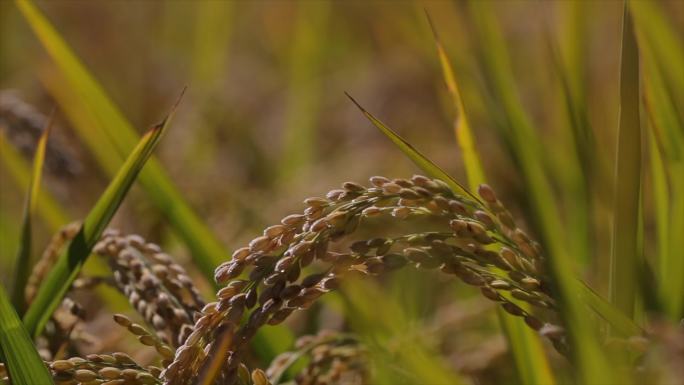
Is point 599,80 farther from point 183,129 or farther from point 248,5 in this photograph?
point 248,5

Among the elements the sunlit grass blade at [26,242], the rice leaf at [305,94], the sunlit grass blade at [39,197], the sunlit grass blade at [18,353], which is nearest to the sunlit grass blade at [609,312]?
the sunlit grass blade at [18,353]

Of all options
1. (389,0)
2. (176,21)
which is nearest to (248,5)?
(176,21)

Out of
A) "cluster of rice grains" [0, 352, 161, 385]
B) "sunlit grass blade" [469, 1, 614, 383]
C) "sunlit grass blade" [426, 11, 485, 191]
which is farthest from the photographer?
"sunlit grass blade" [426, 11, 485, 191]

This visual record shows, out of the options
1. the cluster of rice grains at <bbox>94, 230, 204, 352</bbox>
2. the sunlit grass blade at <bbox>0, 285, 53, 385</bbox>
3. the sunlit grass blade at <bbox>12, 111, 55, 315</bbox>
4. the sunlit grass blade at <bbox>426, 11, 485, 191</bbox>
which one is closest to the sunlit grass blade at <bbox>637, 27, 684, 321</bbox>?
the sunlit grass blade at <bbox>426, 11, 485, 191</bbox>

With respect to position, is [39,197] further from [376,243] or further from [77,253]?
[376,243]

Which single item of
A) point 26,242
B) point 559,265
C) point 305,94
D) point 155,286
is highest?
point 305,94

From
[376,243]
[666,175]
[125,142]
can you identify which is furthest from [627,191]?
[125,142]

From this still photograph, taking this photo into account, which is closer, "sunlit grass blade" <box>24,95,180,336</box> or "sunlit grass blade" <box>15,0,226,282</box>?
"sunlit grass blade" <box>24,95,180,336</box>

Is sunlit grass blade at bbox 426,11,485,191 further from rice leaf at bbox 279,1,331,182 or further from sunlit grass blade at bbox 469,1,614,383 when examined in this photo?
rice leaf at bbox 279,1,331,182

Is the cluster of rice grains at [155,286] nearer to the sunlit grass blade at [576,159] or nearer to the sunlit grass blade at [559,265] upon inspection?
the sunlit grass blade at [559,265]
